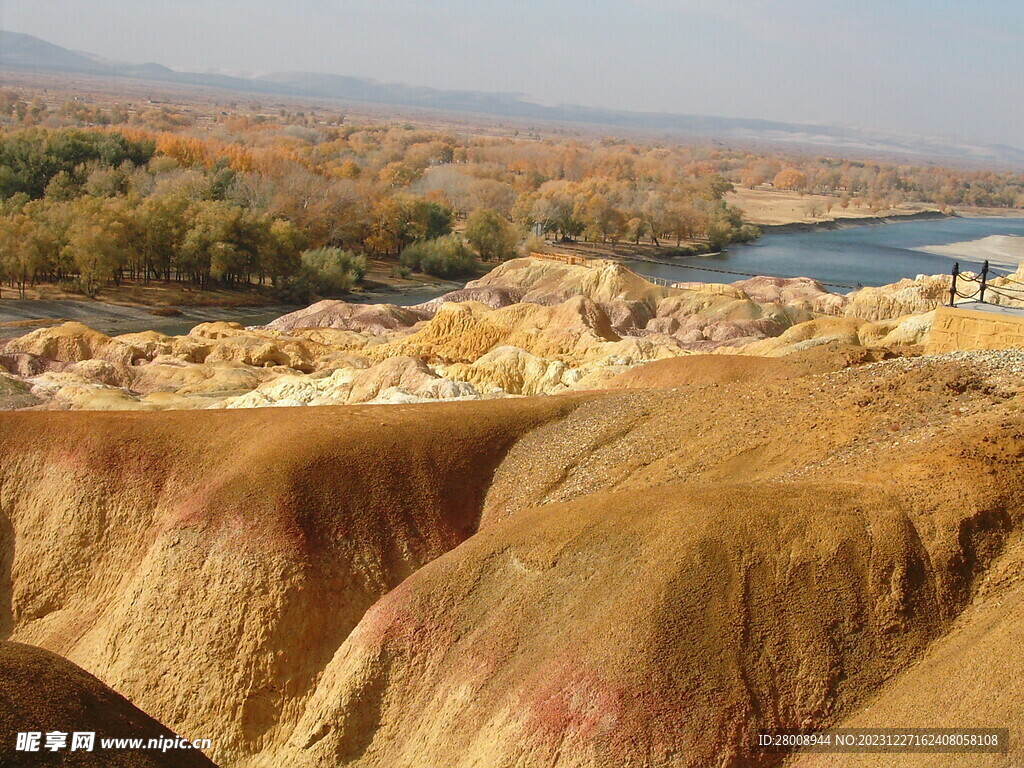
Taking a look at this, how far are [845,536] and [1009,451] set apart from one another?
3524mm

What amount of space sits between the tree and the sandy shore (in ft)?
171

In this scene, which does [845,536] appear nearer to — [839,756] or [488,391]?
[839,756]

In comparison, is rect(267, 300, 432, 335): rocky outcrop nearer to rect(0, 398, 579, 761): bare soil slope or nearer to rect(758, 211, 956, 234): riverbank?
rect(0, 398, 579, 761): bare soil slope

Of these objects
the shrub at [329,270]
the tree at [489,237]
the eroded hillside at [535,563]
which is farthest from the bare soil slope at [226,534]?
the tree at [489,237]

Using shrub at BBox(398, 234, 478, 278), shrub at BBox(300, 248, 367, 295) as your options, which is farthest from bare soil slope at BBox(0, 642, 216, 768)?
shrub at BBox(398, 234, 478, 278)

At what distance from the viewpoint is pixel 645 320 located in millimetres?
65875

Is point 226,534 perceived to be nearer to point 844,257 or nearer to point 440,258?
point 440,258

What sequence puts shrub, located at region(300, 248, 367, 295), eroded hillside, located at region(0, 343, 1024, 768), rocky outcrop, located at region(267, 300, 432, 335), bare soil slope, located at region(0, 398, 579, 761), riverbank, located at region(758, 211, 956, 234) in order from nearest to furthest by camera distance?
1. eroded hillside, located at region(0, 343, 1024, 768)
2. bare soil slope, located at region(0, 398, 579, 761)
3. rocky outcrop, located at region(267, 300, 432, 335)
4. shrub, located at region(300, 248, 367, 295)
5. riverbank, located at region(758, 211, 956, 234)

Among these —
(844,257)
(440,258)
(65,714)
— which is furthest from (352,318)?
(844,257)

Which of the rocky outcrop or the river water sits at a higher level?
the river water

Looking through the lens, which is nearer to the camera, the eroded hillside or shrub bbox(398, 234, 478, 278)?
the eroded hillside

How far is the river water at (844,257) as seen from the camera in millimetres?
104062

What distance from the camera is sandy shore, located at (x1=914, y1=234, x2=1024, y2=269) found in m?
118

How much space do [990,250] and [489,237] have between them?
6736 cm
